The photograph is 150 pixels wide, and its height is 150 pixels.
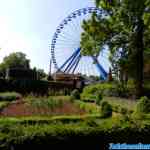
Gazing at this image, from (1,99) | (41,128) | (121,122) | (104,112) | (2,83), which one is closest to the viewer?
(41,128)

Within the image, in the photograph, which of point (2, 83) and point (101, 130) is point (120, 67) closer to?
point (2, 83)

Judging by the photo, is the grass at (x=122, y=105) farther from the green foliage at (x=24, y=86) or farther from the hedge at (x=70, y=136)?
the green foliage at (x=24, y=86)

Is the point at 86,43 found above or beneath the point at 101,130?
above

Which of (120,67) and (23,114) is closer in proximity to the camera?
(23,114)

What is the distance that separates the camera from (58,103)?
22.3 m

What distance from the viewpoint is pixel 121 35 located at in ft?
112

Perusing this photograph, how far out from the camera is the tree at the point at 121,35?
33.1 meters

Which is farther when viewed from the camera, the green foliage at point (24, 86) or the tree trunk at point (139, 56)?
the green foliage at point (24, 86)

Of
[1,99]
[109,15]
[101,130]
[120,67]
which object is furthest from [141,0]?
[101,130]

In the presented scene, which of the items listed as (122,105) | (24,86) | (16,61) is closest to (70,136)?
(122,105)

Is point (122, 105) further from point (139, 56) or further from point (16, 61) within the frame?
point (16, 61)

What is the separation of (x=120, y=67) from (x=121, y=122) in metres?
23.9

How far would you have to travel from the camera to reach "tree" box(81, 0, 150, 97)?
3306cm

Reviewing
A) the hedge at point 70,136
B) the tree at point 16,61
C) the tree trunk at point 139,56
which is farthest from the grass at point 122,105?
the tree at point 16,61
